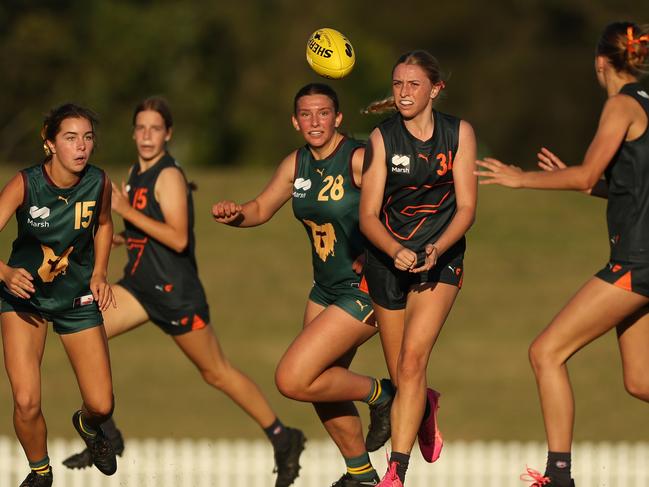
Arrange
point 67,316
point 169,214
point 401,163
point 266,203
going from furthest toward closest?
point 169,214 → point 266,203 → point 67,316 → point 401,163

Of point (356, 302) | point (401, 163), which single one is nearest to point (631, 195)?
point (401, 163)

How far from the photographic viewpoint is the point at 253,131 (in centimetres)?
3947

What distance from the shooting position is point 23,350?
7.57 metres

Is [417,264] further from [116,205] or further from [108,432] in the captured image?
[108,432]

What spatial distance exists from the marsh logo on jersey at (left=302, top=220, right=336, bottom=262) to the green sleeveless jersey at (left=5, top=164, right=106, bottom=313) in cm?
130

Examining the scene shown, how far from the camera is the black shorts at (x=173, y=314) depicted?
909 centimetres

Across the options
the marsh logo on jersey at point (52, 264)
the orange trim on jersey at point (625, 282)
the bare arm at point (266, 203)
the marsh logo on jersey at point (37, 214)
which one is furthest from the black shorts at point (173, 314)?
the orange trim on jersey at point (625, 282)

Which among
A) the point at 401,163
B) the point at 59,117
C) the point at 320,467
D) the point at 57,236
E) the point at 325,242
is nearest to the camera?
the point at 401,163

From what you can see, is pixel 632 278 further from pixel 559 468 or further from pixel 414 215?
pixel 414 215

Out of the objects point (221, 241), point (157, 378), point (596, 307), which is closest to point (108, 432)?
point (596, 307)

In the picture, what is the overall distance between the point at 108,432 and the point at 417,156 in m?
3.20

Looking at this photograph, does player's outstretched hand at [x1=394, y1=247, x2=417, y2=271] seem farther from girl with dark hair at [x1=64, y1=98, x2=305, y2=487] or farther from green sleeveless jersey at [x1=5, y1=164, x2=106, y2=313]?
girl with dark hair at [x1=64, y1=98, x2=305, y2=487]

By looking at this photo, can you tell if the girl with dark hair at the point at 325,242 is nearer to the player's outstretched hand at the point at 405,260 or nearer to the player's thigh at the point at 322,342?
the player's thigh at the point at 322,342

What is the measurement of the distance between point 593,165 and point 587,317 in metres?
0.82
